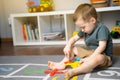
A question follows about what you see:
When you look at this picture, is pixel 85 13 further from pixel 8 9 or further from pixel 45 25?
pixel 8 9

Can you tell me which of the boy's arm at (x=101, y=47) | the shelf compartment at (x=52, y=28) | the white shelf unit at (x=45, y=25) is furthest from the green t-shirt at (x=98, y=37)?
the shelf compartment at (x=52, y=28)

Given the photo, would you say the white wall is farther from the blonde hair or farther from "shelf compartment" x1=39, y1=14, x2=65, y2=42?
the blonde hair

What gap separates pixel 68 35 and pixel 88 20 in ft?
A: 3.40

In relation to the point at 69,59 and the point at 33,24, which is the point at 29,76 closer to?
the point at 69,59

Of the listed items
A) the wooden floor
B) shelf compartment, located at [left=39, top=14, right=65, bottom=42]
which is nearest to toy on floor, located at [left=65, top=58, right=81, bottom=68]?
the wooden floor

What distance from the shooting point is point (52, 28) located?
2.52 m

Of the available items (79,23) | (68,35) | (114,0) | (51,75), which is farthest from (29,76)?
(114,0)

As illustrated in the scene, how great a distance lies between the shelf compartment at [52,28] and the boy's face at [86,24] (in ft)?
3.59

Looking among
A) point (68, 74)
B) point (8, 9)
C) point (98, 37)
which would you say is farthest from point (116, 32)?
point (8, 9)

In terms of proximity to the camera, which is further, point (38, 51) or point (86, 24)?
point (38, 51)

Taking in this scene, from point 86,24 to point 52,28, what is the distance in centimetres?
134

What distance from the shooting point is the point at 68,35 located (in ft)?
7.29

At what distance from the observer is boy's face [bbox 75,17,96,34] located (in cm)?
119

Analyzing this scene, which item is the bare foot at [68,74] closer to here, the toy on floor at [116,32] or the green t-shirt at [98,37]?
the green t-shirt at [98,37]
